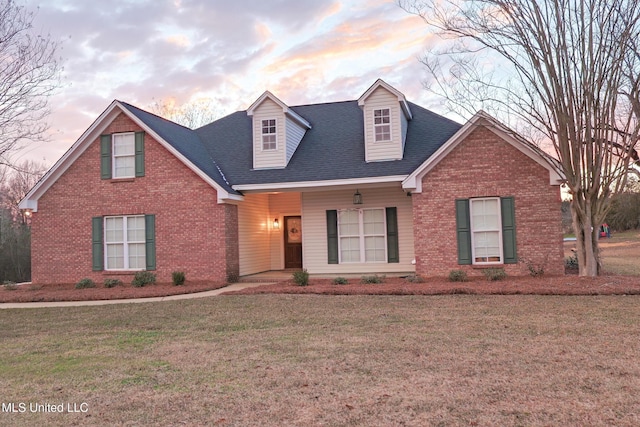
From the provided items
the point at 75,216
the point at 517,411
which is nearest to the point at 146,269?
the point at 75,216

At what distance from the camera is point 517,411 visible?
4.32 m

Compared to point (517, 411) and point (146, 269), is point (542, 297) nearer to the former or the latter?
point (517, 411)

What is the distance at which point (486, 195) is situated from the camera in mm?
13836

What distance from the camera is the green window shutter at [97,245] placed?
15792 mm

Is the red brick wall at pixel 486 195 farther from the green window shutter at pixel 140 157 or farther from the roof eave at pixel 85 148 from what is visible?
the green window shutter at pixel 140 157

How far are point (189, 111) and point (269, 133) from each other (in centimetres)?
2349

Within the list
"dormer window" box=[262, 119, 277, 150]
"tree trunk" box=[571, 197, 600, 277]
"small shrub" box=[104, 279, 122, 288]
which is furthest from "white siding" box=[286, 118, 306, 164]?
"tree trunk" box=[571, 197, 600, 277]

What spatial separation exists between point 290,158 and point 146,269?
5985 mm

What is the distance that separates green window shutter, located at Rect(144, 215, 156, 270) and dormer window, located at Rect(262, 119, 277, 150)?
4.43m

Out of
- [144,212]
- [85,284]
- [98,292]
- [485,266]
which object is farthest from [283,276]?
[485,266]

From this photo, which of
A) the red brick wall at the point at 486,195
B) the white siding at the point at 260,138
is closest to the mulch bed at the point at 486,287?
the red brick wall at the point at 486,195

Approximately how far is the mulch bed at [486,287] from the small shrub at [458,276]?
174 mm

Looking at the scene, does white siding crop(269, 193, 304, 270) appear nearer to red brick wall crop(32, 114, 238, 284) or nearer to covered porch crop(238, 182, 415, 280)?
covered porch crop(238, 182, 415, 280)

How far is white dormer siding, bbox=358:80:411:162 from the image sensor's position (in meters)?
15.7
